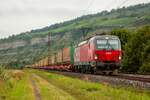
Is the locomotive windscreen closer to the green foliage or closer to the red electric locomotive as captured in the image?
the red electric locomotive

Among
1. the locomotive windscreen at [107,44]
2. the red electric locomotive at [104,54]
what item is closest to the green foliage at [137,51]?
the locomotive windscreen at [107,44]

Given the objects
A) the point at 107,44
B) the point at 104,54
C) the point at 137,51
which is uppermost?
the point at 137,51

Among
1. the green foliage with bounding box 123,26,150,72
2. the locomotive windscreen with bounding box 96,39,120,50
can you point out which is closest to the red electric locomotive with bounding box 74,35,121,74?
the locomotive windscreen with bounding box 96,39,120,50

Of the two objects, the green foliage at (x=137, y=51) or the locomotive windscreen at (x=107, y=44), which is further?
the green foliage at (x=137, y=51)

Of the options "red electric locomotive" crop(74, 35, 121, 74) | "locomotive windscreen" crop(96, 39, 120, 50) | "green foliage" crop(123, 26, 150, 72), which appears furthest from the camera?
"green foliage" crop(123, 26, 150, 72)

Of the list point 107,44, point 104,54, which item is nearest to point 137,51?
point 107,44

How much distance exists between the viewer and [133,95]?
19.9m

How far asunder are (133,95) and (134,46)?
4238 cm

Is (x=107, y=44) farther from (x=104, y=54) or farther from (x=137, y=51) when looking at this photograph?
(x=137, y=51)

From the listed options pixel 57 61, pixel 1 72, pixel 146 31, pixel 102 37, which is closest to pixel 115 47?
pixel 102 37

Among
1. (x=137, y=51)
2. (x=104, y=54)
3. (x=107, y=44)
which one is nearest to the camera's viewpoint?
(x=104, y=54)

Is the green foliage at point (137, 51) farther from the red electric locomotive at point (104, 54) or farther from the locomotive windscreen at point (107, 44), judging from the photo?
the red electric locomotive at point (104, 54)

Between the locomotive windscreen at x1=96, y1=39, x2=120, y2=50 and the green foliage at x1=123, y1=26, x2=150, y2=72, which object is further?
the green foliage at x1=123, y1=26, x2=150, y2=72

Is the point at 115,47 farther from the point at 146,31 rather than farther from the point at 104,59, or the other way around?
the point at 146,31
